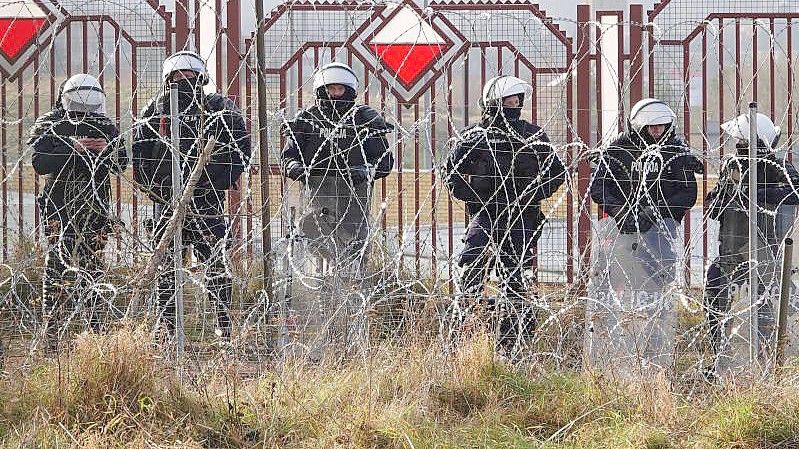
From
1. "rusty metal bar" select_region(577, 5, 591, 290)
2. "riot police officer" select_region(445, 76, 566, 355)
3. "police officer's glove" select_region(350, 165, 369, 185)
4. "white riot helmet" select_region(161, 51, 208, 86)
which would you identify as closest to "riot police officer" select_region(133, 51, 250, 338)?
"white riot helmet" select_region(161, 51, 208, 86)

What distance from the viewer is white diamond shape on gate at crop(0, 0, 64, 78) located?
9.27m

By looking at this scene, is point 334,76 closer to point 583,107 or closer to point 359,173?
point 359,173

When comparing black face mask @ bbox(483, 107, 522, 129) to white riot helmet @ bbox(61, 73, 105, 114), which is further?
white riot helmet @ bbox(61, 73, 105, 114)

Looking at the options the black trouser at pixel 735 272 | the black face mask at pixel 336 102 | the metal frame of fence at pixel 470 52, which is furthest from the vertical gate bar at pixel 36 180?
the black trouser at pixel 735 272

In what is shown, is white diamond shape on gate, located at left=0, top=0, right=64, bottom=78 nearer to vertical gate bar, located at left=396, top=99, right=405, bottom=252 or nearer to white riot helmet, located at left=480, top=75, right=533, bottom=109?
vertical gate bar, located at left=396, top=99, right=405, bottom=252

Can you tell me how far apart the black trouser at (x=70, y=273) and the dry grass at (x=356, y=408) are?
51 centimetres

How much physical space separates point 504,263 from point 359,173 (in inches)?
37.5

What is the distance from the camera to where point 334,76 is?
7691 millimetres

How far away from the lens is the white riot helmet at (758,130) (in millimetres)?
7152

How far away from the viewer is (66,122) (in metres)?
7.77

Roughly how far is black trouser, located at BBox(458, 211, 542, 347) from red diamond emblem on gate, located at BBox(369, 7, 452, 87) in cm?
190

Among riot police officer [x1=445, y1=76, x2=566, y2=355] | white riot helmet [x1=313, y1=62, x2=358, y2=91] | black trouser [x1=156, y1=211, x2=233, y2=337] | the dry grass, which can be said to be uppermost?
white riot helmet [x1=313, y1=62, x2=358, y2=91]

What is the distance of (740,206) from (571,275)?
173cm

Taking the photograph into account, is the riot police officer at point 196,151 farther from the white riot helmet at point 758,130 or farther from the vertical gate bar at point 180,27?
the white riot helmet at point 758,130
